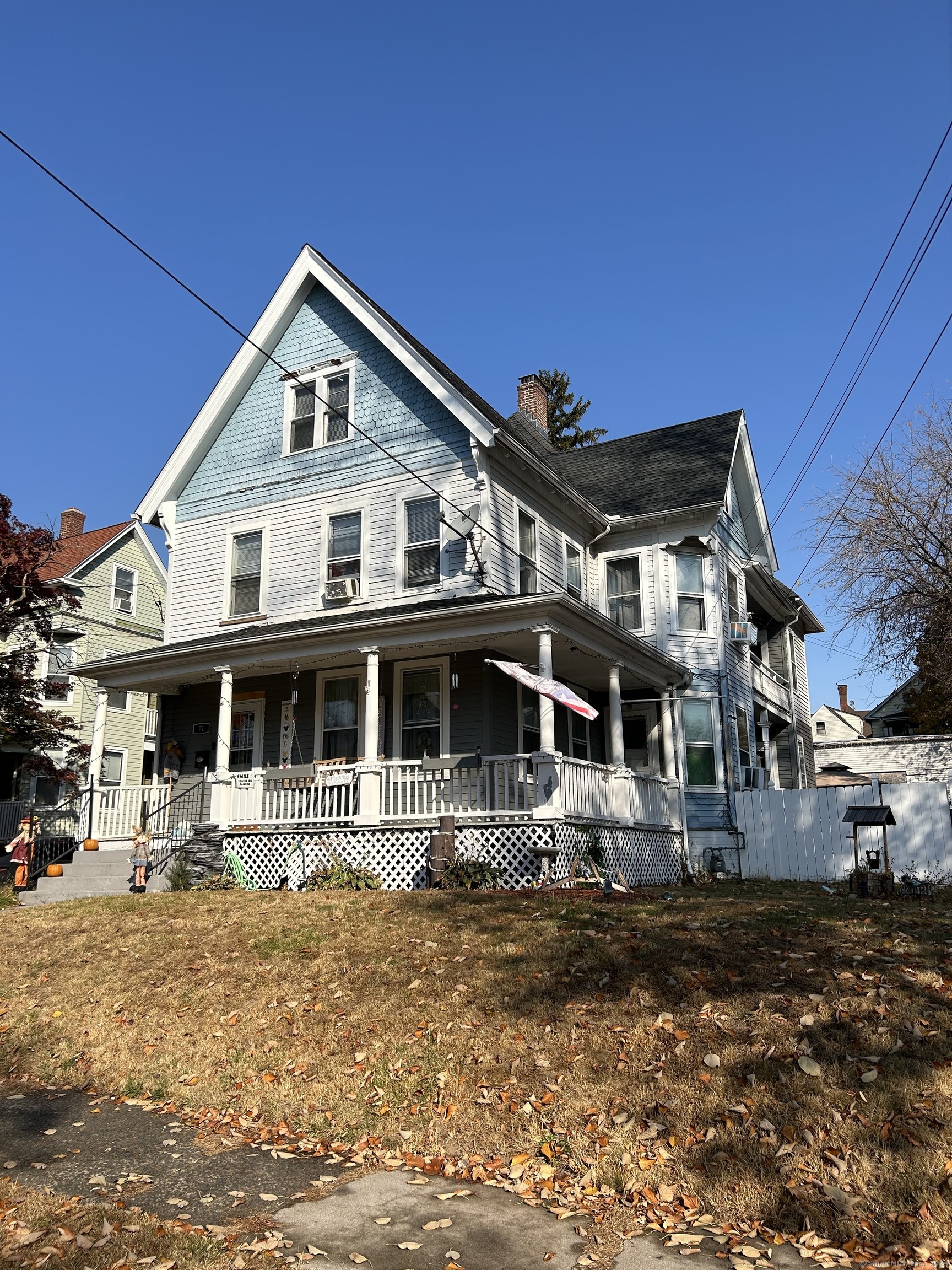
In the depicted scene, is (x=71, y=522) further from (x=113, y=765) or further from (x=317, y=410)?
(x=317, y=410)

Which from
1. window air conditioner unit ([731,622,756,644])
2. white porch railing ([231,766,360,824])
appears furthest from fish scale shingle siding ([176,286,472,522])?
window air conditioner unit ([731,622,756,644])

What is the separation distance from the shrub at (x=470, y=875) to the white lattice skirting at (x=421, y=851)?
0.69 ft

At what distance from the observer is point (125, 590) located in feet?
121

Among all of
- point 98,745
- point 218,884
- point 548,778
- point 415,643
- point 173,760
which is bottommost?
point 218,884

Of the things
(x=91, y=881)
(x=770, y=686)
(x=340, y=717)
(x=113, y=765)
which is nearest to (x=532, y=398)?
(x=770, y=686)

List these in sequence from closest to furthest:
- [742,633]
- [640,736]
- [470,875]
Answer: [470,875]
[640,736]
[742,633]

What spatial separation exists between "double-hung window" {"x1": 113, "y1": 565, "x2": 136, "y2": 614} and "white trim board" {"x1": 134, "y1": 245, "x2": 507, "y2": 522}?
15968mm

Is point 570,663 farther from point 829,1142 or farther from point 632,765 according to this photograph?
point 829,1142

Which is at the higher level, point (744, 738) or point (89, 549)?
point (89, 549)

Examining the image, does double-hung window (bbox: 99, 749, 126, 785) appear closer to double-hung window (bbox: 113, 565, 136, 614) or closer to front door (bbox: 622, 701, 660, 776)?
double-hung window (bbox: 113, 565, 136, 614)

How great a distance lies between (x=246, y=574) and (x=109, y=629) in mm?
17601

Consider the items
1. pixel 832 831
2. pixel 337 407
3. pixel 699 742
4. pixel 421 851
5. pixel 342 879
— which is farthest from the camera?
pixel 699 742

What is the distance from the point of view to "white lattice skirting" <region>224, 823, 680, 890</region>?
1464 centimetres

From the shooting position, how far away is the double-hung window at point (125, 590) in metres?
36.5
